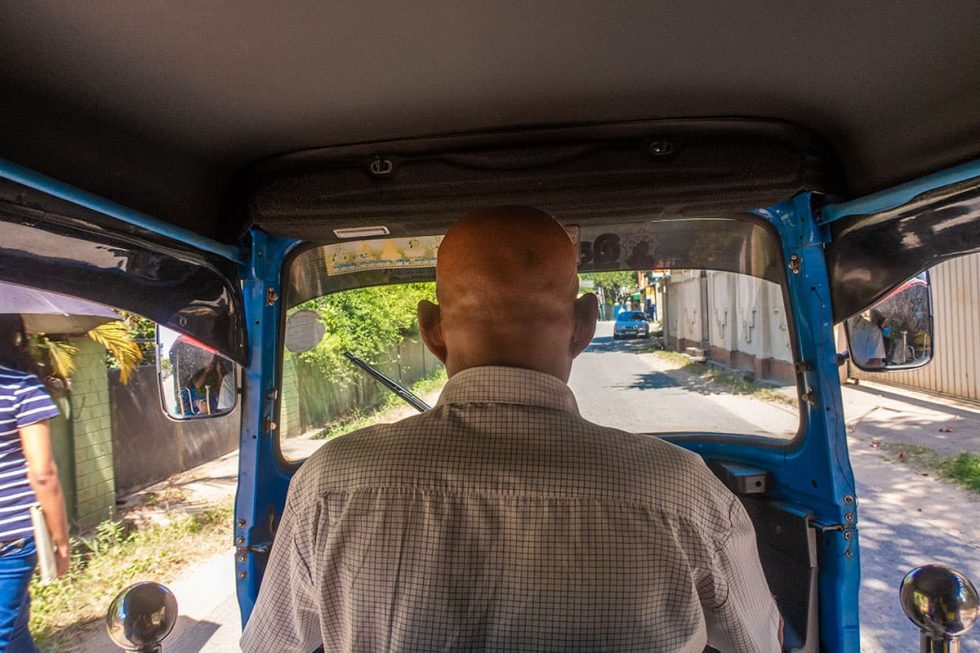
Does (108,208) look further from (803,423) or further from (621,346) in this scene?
(803,423)

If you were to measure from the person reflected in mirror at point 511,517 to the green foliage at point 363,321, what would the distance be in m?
1.41

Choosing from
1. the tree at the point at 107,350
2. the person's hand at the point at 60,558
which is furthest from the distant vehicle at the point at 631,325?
the tree at the point at 107,350

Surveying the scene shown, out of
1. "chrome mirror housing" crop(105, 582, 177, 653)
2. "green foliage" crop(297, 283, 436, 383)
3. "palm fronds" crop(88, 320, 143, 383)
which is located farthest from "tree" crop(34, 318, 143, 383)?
"chrome mirror housing" crop(105, 582, 177, 653)

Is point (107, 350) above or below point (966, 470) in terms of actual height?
above

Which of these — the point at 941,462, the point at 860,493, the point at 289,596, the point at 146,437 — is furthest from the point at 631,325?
the point at 941,462

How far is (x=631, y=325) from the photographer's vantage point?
2.72 metres

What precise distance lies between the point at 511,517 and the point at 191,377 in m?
1.65

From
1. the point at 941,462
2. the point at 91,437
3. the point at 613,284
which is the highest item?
the point at 613,284

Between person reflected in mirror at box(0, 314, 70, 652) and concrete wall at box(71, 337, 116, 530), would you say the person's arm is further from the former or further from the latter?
concrete wall at box(71, 337, 116, 530)

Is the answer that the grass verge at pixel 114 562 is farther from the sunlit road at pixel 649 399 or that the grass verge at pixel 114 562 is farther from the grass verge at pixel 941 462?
the grass verge at pixel 941 462

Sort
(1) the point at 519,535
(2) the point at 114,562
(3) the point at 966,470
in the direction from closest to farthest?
(1) the point at 519,535
(2) the point at 114,562
(3) the point at 966,470

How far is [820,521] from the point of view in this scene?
2209 millimetres

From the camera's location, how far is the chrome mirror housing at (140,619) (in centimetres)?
152

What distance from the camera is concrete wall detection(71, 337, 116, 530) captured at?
237 inches
